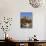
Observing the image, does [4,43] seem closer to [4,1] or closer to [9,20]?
[9,20]

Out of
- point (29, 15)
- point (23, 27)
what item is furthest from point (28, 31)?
point (29, 15)

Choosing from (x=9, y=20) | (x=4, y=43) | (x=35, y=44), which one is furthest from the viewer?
(x=9, y=20)

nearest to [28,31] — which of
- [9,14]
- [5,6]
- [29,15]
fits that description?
[29,15]

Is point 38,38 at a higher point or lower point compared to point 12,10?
lower

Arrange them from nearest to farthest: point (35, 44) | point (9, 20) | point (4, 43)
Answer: point (35, 44), point (4, 43), point (9, 20)

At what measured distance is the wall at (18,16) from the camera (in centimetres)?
574

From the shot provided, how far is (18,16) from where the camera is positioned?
19.0ft

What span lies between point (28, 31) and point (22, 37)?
1.19ft

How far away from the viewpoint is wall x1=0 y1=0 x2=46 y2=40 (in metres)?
5.74

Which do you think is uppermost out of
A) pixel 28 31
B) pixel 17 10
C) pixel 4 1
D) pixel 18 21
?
pixel 4 1

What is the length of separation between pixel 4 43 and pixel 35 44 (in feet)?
4.14

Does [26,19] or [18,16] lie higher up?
[18,16]

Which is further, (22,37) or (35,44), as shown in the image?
(22,37)

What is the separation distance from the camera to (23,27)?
5.82 m
